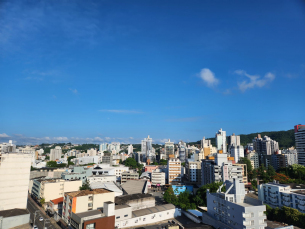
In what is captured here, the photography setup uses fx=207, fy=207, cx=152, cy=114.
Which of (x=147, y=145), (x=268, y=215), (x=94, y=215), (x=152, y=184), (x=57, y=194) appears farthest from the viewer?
(x=147, y=145)

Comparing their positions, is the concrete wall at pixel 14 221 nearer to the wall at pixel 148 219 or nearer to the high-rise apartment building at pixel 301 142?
the wall at pixel 148 219

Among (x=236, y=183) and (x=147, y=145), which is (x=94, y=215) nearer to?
(x=236, y=183)

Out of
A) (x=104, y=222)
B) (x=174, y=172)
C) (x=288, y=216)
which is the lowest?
(x=288, y=216)

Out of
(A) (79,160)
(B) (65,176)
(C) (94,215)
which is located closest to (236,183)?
(C) (94,215)

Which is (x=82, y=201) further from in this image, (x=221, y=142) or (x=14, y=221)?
(x=221, y=142)

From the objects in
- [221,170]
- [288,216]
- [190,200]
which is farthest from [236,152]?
[288,216]

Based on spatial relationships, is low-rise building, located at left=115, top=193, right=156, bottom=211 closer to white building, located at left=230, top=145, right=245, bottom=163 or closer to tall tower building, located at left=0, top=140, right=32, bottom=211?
tall tower building, located at left=0, top=140, right=32, bottom=211
